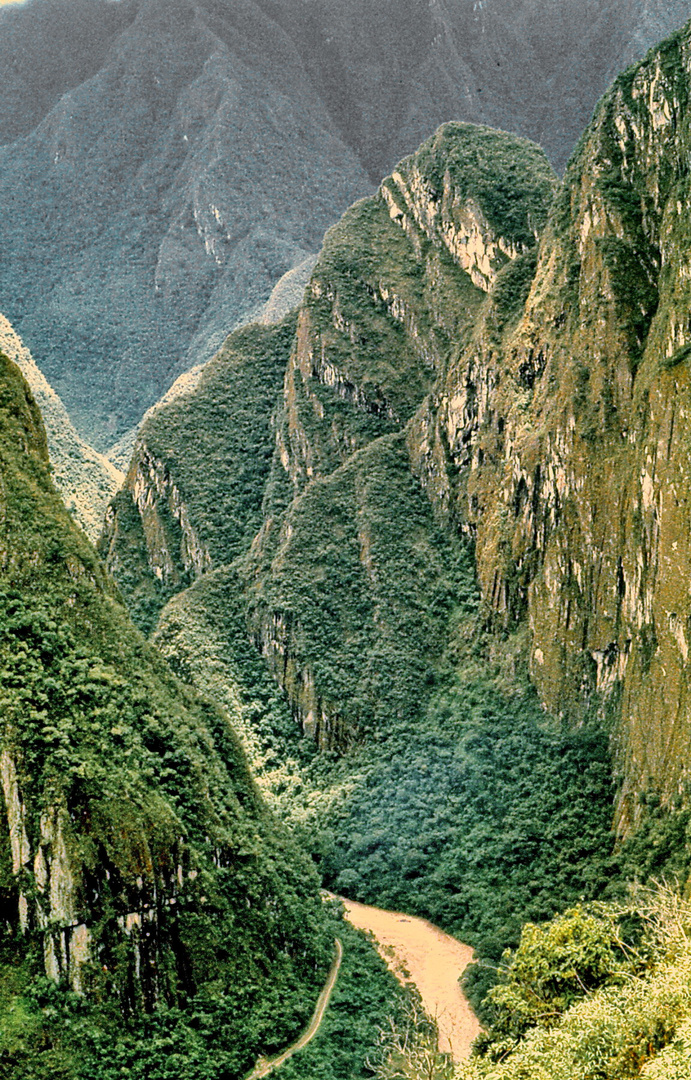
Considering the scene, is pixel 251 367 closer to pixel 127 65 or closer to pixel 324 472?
pixel 324 472

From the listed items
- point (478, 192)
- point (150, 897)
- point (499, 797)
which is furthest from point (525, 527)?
point (150, 897)

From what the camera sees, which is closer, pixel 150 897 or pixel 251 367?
pixel 150 897

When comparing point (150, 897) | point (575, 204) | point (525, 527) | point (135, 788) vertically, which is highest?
point (575, 204)

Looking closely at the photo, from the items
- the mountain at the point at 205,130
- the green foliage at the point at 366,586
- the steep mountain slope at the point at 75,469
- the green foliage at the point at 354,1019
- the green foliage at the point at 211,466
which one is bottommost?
the green foliage at the point at 354,1019

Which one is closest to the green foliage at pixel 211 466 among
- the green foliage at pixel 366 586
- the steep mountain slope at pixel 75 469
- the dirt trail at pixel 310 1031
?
the green foliage at pixel 366 586

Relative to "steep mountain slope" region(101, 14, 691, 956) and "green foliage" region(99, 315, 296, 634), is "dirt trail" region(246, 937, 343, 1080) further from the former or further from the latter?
"green foliage" region(99, 315, 296, 634)

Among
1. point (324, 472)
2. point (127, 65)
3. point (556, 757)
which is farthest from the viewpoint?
point (127, 65)

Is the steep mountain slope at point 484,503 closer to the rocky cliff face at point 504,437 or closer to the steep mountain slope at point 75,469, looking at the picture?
the rocky cliff face at point 504,437

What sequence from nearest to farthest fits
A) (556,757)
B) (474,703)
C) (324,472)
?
(556,757), (474,703), (324,472)
